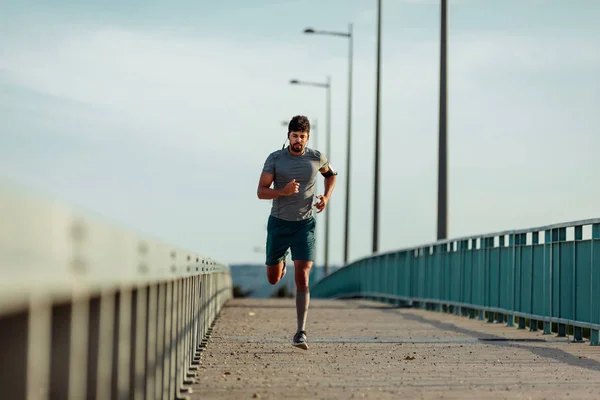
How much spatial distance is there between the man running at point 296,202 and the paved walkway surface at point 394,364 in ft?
2.54

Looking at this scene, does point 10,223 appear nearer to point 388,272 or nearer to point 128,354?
point 128,354

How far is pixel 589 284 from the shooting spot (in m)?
13.5

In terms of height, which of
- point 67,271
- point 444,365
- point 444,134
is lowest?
point 444,365

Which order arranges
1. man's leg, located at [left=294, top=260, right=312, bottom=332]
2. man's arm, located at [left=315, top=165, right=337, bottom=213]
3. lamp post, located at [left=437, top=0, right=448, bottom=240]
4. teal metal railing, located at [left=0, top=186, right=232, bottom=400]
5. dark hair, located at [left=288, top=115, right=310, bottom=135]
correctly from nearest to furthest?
teal metal railing, located at [left=0, top=186, right=232, bottom=400]
dark hair, located at [left=288, top=115, right=310, bottom=135]
man's leg, located at [left=294, top=260, right=312, bottom=332]
man's arm, located at [left=315, top=165, right=337, bottom=213]
lamp post, located at [left=437, top=0, right=448, bottom=240]

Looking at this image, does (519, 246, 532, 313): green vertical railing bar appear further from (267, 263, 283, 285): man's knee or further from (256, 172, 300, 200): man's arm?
(256, 172, 300, 200): man's arm

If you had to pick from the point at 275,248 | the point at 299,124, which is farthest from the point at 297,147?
the point at 275,248

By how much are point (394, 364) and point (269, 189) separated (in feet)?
6.71

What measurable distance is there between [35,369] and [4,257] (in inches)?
20.6

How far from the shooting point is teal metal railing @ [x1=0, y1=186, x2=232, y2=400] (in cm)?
288

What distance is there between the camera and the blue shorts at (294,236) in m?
11.4

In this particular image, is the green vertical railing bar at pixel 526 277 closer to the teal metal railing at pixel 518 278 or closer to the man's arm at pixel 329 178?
the teal metal railing at pixel 518 278

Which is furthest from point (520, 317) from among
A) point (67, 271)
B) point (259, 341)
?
point (67, 271)

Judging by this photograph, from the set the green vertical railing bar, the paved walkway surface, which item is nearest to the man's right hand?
the paved walkway surface

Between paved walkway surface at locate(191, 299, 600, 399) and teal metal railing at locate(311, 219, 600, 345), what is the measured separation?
0.40 meters
